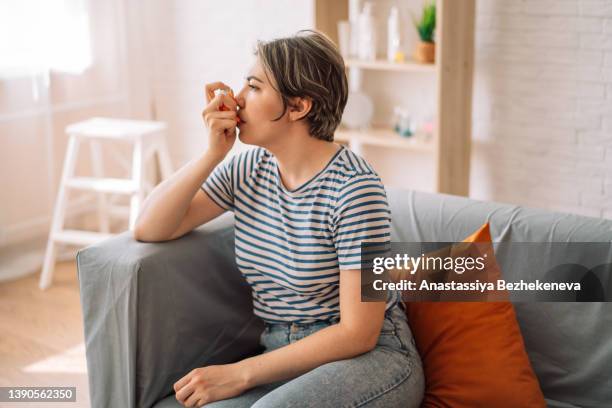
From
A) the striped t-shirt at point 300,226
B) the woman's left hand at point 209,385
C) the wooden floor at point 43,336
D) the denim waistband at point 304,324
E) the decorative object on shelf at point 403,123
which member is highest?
the decorative object on shelf at point 403,123

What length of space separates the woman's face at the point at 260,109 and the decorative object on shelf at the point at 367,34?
163 centimetres

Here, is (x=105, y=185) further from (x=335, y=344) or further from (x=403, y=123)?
(x=335, y=344)

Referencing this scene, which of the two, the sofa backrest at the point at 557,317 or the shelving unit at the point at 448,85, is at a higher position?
the shelving unit at the point at 448,85

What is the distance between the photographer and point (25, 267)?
3.43m

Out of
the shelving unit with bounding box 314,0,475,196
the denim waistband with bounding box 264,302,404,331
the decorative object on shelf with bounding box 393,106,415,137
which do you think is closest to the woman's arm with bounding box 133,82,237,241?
the denim waistband with bounding box 264,302,404,331

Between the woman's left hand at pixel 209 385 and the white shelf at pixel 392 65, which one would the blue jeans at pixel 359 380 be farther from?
the white shelf at pixel 392 65

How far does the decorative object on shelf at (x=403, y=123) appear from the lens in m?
3.21

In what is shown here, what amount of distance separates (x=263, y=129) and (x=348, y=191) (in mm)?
232

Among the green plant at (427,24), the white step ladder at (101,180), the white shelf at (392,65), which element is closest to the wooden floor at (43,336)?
the white step ladder at (101,180)

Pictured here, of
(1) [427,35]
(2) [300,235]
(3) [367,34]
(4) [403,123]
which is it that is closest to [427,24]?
(1) [427,35]

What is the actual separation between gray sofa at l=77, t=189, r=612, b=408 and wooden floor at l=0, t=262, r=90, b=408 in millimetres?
812

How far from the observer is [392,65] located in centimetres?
306

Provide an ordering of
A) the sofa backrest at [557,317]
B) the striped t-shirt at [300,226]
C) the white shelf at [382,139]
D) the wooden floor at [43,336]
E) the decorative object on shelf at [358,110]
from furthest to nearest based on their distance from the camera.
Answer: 1. the decorative object on shelf at [358,110]
2. the white shelf at [382,139]
3. the wooden floor at [43,336]
4. the sofa backrest at [557,317]
5. the striped t-shirt at [300,226]

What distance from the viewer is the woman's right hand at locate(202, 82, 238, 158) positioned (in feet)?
5.34
